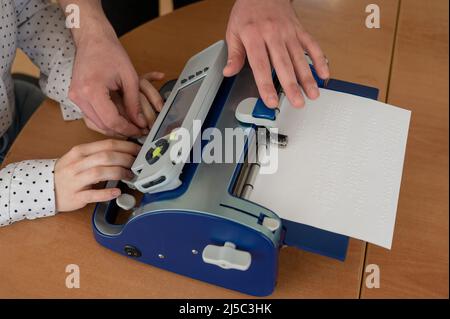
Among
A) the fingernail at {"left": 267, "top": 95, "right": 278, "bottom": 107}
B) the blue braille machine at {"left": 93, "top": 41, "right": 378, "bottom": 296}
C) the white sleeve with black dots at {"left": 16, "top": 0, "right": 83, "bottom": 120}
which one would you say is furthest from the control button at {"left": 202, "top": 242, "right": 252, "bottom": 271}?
the white sleeve with black dots at {"left": 16, "top": 0, "right": 83, "bottom": 120}

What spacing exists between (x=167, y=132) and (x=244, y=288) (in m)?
0.25

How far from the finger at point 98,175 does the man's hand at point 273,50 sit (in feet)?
0.72

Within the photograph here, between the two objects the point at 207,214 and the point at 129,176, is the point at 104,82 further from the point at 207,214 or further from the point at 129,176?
the point at 207,214

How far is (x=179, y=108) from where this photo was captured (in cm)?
70

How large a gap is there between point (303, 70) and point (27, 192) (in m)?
0.46

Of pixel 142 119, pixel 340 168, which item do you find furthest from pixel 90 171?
pixel 340 168

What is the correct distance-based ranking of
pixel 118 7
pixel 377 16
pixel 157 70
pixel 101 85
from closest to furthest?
pixel 101 85, pixel 157 70, pixel 377 16, pixel 118 7

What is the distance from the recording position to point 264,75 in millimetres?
705

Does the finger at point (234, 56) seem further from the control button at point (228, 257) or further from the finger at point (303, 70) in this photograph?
the control button at point (228, 257)

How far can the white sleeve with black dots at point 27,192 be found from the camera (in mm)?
749

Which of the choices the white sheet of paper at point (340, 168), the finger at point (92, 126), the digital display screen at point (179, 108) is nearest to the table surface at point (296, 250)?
the finger at point (92, 126)

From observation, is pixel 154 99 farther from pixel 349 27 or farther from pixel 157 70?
pixel 349 27

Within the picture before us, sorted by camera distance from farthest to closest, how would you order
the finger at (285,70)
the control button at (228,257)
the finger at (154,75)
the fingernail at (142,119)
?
the finger at (154,75), the fingernail at (142,119), the finger at (285,70), the control button at (228,257)
